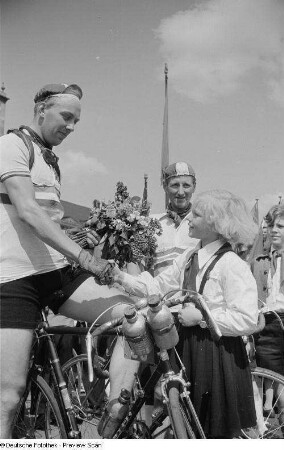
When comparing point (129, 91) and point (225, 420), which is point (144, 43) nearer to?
point (129, 91)

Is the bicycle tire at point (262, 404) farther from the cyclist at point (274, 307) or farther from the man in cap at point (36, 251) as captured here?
the man in cap at point (36, 251)

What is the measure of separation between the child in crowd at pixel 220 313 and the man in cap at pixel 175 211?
82 centimetres

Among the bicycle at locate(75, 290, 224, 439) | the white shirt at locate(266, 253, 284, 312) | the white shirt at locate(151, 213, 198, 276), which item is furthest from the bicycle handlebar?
the white shirt at locate(266, 253, 284, 312)

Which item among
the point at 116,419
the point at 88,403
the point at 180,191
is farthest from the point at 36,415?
the point at 180,191

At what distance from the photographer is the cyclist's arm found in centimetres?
210

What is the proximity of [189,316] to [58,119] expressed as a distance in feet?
3.70

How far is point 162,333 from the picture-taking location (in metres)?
1.96

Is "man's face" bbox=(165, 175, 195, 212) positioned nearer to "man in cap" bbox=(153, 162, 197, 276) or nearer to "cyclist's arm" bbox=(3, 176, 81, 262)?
"man in cap" bbox=(153, 162, 197, 276)

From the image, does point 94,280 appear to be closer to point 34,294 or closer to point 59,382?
point 34,294

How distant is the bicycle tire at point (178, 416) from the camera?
1.91m

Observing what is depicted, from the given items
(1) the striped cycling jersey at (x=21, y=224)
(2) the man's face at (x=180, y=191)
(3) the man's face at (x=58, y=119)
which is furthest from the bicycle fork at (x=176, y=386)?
(2) the man's face at (x=180, y=191)

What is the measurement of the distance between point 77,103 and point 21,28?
3.19ft

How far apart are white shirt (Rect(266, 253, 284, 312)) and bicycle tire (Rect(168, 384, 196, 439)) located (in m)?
1.82

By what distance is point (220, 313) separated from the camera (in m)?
2.30
